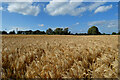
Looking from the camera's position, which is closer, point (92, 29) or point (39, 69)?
point (39, 69)

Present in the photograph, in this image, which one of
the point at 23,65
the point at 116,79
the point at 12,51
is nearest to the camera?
the point at 116,79

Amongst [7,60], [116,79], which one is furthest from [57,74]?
[7,60]

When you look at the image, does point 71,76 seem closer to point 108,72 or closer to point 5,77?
Answer: point 108,72

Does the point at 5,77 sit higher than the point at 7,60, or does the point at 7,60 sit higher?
the point at 7,60

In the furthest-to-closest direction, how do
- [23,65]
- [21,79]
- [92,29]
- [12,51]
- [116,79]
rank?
1. [92,29]
2. [12,51]
3. [23,65]
4. [21,79]
5. [116,79]

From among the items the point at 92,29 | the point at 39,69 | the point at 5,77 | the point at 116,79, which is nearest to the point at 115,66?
the point at 116,79

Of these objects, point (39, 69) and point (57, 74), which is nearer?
point (57, 74)

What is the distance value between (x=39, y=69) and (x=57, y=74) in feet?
1.26

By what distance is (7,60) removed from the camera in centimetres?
230

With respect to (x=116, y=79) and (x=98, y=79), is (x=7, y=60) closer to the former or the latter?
(x=98, y=79)

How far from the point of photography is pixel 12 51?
9.07 feet

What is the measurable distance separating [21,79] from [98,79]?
1379 mm

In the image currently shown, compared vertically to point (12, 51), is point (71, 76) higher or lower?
lower

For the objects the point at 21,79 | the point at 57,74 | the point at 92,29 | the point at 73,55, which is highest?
the point at 92,29
